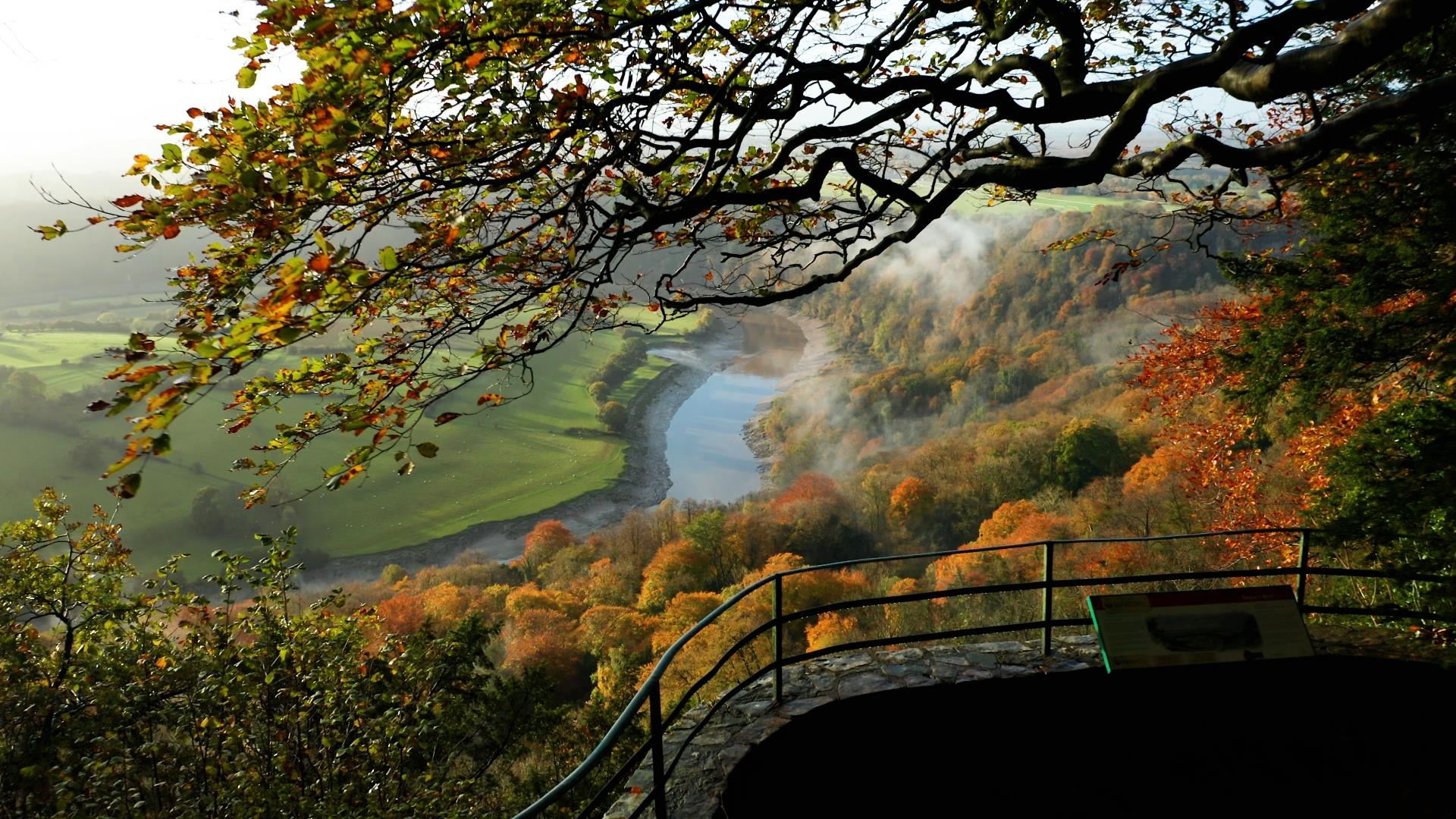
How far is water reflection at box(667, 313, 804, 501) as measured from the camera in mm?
73875

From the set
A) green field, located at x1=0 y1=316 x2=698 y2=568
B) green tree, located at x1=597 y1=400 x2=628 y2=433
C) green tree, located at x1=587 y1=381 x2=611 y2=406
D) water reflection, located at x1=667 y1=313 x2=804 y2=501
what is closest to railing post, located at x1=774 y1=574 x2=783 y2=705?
green field, located at x1=0 y1=316 x2=698 y2=568

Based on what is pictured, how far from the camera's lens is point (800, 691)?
4.85 meters

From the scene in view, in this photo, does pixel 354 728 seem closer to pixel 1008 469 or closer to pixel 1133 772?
pixel 1133 772

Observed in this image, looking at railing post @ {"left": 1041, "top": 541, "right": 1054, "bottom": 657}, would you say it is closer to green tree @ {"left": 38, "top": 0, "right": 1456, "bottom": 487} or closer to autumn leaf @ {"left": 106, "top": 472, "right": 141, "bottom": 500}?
green tree @ {"left": 38, "top": 0, "right": 1456, "bottom": 487}

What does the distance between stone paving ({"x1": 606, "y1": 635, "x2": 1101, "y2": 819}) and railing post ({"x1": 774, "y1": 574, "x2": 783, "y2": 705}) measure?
0.06m

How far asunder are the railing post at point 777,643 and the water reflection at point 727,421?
64.9 meters

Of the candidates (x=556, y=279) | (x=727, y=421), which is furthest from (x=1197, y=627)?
(x=727, y=421)

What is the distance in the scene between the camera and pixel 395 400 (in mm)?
4355

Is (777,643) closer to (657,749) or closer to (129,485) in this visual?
(657,749)

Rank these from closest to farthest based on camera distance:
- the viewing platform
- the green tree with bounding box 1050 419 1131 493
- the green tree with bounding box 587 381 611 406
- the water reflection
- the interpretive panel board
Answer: the interpretive panel board
the viewing platform
the green tree with bounding box 1050 419 1131 493
the water reflection
the green tree with bounding box 587 381 611 406

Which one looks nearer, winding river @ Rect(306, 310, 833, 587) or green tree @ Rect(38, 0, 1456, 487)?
green tree @ Rect(38, 0, 1456, 487)

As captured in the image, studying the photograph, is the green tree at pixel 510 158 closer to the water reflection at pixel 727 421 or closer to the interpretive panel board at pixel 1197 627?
the interpretive panel board at pixel 1197 627

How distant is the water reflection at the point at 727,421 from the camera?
73.9 metres

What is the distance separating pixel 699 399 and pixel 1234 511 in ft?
265
